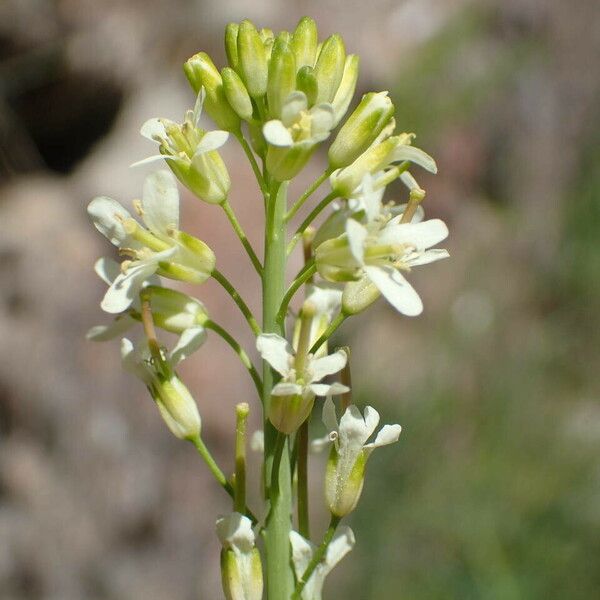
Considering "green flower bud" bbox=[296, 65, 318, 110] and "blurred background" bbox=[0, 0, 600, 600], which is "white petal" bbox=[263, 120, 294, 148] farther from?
"blurred background" bbox=[0, 0, 600, 600]

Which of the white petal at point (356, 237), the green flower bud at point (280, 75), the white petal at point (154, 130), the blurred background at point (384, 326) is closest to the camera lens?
the white petal at point (356, 237)

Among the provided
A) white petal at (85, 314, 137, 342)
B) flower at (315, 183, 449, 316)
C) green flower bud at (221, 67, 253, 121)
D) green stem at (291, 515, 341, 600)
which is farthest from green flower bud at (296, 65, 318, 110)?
green stem at (291, 515, 341, 600)

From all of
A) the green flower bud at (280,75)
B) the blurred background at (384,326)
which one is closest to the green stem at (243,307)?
the green flower bud at (280,75)

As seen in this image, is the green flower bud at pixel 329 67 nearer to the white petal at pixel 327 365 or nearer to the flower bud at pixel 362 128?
the flower bud at pixel 362 128

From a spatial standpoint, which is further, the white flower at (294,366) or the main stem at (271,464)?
the main stem at (271,464)

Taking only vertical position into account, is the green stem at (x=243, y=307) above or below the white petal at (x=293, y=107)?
below

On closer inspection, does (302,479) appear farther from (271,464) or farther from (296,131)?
(296,131)

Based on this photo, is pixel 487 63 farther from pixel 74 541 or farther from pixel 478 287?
pixel 74 541
